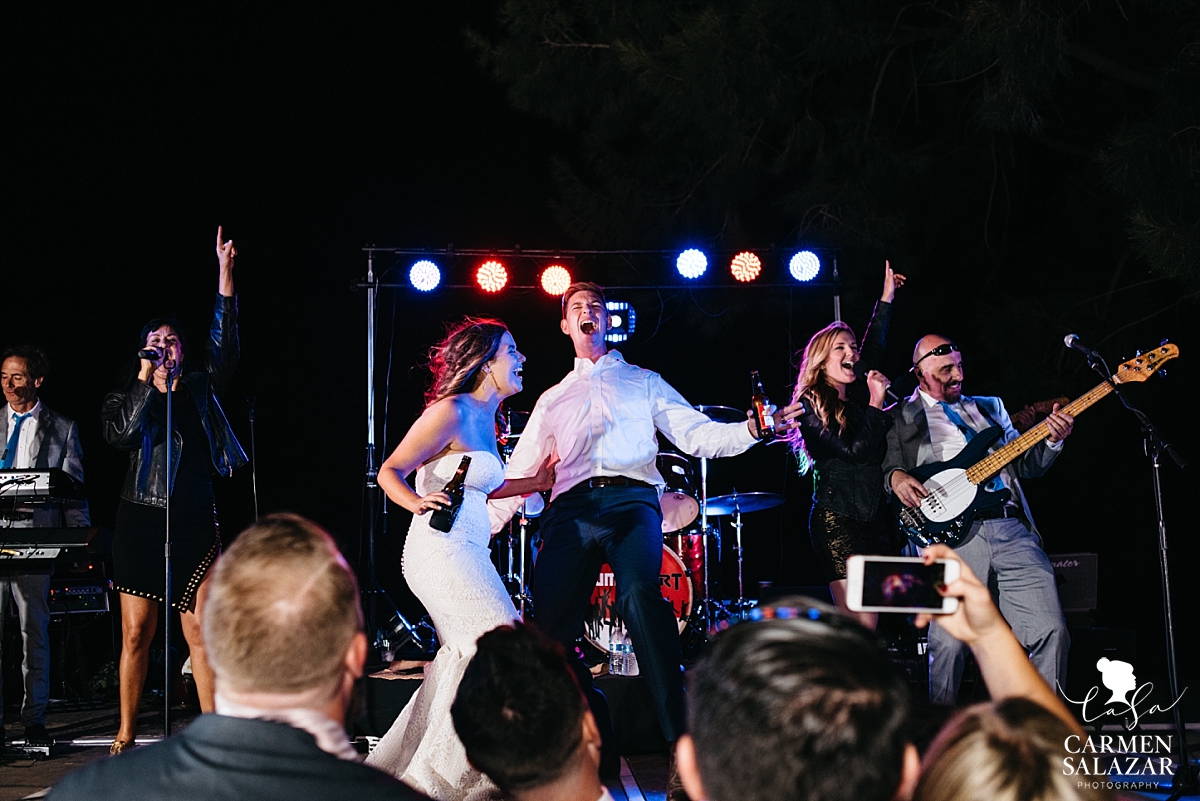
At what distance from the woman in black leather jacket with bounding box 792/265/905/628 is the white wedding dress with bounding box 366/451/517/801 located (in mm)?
1852

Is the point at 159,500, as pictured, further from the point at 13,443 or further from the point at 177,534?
the point at 13,443

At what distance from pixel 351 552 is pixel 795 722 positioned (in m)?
8.37

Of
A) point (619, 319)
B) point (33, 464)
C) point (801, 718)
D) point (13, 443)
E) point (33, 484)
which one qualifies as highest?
point (619, 319)

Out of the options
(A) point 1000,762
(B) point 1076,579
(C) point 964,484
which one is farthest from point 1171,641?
(A) point 1000,762

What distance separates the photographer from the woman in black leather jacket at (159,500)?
4.80 meters

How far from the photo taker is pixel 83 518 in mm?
6164

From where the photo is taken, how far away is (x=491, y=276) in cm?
841

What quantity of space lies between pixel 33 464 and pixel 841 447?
4.64m

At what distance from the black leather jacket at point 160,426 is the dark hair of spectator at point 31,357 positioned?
1.29 metres

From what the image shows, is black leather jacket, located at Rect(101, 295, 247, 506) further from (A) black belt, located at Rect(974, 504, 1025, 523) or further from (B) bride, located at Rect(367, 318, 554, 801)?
(A) black belt, located at Rect(974, 504, 1025, 523)

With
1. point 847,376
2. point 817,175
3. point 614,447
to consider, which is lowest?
point 614,447

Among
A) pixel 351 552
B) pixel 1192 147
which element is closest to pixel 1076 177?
pixel 1192 147

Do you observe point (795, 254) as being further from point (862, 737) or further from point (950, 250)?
point (862, 737)

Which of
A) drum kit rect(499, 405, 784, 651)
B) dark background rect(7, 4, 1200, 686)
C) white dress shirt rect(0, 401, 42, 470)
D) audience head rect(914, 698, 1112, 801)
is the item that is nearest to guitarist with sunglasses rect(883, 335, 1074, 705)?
drum kit rect(499, 405, 784, 651)
